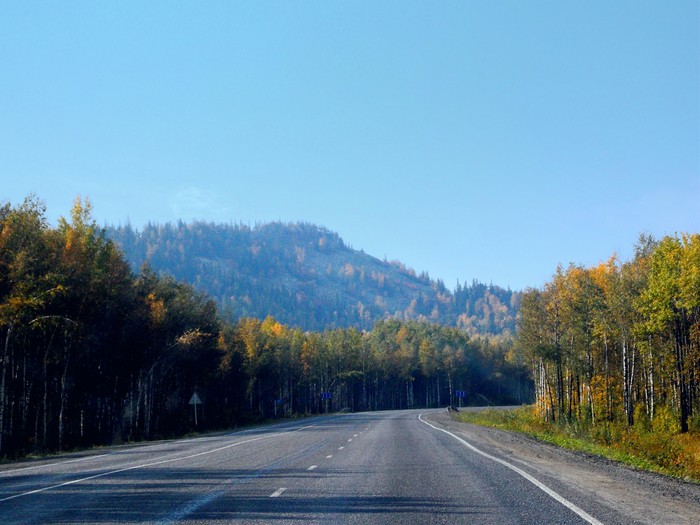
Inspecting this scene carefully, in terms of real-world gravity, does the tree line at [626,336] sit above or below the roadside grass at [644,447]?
above

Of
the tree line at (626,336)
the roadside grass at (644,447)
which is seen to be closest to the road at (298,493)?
the roadside grass at (644,447)

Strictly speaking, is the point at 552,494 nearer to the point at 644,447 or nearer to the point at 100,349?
the point at 644,447

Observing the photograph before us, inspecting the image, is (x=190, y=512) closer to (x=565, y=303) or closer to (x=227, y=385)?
(x=565, y=303)

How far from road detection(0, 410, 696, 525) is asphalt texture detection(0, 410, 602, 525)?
20 millimetres

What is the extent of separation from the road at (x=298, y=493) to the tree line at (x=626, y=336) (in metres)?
26.2

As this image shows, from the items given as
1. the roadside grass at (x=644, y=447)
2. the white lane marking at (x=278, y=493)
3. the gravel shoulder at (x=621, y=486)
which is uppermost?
the white lane marking at (x=278, y=493)

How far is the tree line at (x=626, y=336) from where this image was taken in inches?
1683

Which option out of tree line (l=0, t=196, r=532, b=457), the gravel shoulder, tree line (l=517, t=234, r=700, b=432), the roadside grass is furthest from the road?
tree line (l=517, t=234, r=700, b=432)

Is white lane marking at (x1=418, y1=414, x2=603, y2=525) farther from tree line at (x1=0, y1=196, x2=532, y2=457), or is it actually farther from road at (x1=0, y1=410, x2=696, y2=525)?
tree line at (x1=0, y1=196, x2=532, y2=457)

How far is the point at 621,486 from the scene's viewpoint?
1461cm

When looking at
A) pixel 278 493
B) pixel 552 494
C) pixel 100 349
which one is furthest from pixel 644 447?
pixel 100 349

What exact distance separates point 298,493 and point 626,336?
42419 mm

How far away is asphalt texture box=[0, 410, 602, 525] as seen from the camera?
1041 centimetres

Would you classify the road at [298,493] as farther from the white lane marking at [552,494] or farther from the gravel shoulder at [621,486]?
the gravel shoulder at [621,486]
